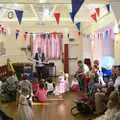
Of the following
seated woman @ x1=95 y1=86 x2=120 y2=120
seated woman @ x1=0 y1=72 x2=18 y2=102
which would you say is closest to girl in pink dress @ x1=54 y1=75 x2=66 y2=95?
seated woman @ x1=0 y1=72 x2=18 y2=102

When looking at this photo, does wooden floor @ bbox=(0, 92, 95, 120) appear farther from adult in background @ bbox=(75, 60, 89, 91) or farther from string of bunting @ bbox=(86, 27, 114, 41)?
string of bunting @ bbox=(86, 27, 114, 41)

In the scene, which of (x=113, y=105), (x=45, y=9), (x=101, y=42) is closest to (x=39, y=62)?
(x=45, y=9)

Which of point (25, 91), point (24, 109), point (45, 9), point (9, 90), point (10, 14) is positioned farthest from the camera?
point (10, 14)

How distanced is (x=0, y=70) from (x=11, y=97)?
3680mm

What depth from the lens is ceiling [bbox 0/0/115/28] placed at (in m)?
10.3

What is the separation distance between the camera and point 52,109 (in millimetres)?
7492

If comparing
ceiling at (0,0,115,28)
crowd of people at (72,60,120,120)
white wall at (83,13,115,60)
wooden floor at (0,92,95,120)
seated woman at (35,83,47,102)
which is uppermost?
ceiling at (0,0,115,28)

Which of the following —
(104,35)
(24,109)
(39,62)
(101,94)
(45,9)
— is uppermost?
(45,9)

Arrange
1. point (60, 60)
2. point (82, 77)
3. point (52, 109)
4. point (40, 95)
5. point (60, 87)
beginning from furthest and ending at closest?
point (60, 60)
point (60, 87)
point (82, 77)
point (40, 95)
point (52, 109)

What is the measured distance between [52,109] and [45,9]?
19.7 ft

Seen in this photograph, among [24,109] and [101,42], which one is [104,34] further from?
[24,109]

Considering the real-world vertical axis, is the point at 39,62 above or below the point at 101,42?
below

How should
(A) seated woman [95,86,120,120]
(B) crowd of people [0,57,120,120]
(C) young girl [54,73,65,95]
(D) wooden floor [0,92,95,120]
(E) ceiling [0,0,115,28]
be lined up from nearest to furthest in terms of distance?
(A) seated woman [95,86,120,120]
(B) crowd of people [0,57,120,120]
(D) wooden floor [0,92,95,120]
(C) young girl [54,73,65,95]
(E) ceiling [0,0,115,28]

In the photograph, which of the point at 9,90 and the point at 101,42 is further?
the point at 101,42
